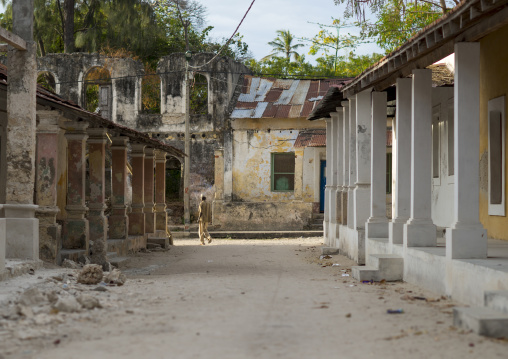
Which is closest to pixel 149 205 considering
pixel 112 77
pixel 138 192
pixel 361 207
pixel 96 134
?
pixel 138 192

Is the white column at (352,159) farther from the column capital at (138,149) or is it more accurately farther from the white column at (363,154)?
the column capital at (138,149)

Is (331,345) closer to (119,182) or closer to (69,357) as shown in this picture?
(69,357)

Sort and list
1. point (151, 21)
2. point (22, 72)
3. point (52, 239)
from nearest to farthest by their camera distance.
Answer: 1. point (22, 72)
2. point (52, 239)
3. point (151, 21)

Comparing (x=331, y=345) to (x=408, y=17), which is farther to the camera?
(x=408, y=17)

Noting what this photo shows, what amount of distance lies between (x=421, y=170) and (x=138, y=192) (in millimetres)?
11151

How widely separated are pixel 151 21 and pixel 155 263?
23642 millimetres

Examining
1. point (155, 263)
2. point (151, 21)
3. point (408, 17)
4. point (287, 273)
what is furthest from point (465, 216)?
point (151, 21)

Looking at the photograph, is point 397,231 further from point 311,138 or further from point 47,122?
point 311,138

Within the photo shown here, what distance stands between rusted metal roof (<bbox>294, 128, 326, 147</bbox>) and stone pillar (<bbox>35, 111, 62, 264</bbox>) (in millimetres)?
16892

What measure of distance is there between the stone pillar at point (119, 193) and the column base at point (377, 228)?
670cm

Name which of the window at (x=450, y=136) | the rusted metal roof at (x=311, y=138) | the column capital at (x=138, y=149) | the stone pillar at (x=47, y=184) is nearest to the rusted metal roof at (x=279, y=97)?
the rusted metal roof at (x=311, y=138)

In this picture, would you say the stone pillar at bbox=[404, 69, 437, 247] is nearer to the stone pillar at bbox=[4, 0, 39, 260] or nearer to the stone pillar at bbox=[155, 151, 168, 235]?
the stone pillar at bbox=[4, 0, 39, 260]

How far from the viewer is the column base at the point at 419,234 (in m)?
10.6

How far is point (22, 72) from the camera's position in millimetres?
11164
